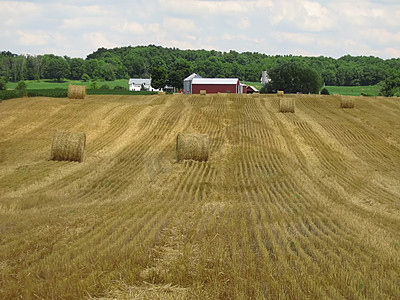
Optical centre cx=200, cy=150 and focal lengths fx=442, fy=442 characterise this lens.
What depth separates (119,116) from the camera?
36500 millimetres

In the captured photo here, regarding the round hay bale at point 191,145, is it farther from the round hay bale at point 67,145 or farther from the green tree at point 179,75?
the green tree at point 179,75

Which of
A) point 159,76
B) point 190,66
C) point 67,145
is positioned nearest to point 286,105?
point 67,145

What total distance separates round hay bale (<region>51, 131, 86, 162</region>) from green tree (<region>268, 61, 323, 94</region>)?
69.8 m

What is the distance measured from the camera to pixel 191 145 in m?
22.7

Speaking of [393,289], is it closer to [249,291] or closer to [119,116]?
[249,291]

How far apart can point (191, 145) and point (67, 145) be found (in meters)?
6.25

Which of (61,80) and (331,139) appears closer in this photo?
(331,139)

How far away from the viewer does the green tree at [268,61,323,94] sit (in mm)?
86625

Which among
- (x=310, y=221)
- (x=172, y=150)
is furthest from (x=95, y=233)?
(x=172, y=150)

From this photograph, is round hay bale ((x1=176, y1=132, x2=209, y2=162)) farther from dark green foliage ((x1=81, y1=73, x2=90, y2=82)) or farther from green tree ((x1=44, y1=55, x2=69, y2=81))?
dark green foliage ((x1=81, y1=73, x2=90, y2=82))

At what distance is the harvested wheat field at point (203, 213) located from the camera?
7344 millimetres

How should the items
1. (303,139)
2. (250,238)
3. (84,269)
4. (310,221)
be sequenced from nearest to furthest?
(84,269) < (250,238) < (310,221) < (303,139)

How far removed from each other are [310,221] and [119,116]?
88.2ft

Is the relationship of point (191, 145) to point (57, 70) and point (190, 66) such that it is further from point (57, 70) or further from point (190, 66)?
point (57, 70)
